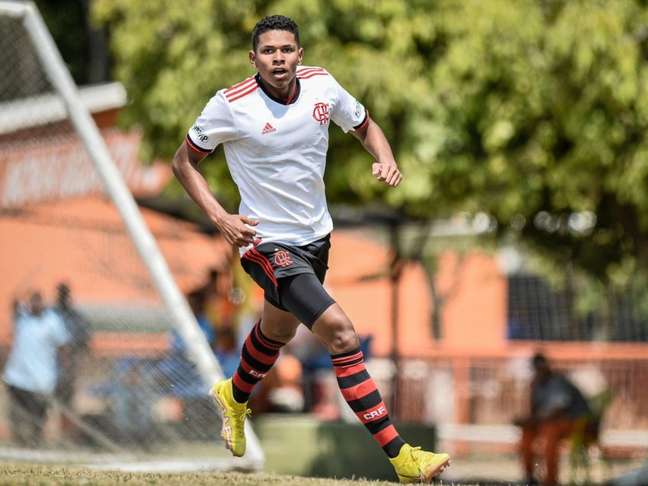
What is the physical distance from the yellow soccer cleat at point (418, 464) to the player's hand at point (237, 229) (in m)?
1.37

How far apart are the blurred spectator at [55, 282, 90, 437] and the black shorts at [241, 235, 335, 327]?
5.90 m

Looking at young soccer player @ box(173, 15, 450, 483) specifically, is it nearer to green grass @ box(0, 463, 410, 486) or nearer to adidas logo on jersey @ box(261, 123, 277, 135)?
adidas logo on jersey @ box(261, 123, 277, 135)

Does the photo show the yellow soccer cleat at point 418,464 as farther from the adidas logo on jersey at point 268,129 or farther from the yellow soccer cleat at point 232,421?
the adidas logo on jersey at point 268,129

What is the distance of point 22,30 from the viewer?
13.9 m

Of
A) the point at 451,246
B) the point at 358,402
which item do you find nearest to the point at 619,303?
the point at 451,246

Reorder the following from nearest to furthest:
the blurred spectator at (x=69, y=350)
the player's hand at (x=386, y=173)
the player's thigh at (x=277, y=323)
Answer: the player's hand at (x=386, y=173), the player's thigh at (x=277, y=323), the blurred spectator at (x=69, y=350)

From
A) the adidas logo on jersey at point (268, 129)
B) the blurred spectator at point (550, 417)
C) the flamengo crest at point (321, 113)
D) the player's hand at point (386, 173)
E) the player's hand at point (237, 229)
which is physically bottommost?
the blurred spectator at point (550, 417)

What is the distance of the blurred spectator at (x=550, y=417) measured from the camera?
1608 cm

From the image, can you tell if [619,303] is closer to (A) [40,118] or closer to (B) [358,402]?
(A) [40,118]

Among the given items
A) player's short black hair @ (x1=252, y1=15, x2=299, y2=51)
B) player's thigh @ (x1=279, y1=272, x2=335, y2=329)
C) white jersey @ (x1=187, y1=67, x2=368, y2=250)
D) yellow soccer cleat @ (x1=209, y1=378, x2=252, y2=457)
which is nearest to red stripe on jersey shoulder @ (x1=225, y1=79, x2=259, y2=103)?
white jersey @ (x1=187, y1=67, x2=368, y2=250)

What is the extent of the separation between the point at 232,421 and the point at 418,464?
4.37 ft

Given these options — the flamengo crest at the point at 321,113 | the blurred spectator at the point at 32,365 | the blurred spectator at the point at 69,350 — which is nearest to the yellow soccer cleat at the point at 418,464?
the flamengo crest at the point at 321,113

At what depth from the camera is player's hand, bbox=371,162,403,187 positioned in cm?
761

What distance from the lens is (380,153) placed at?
7.90m
